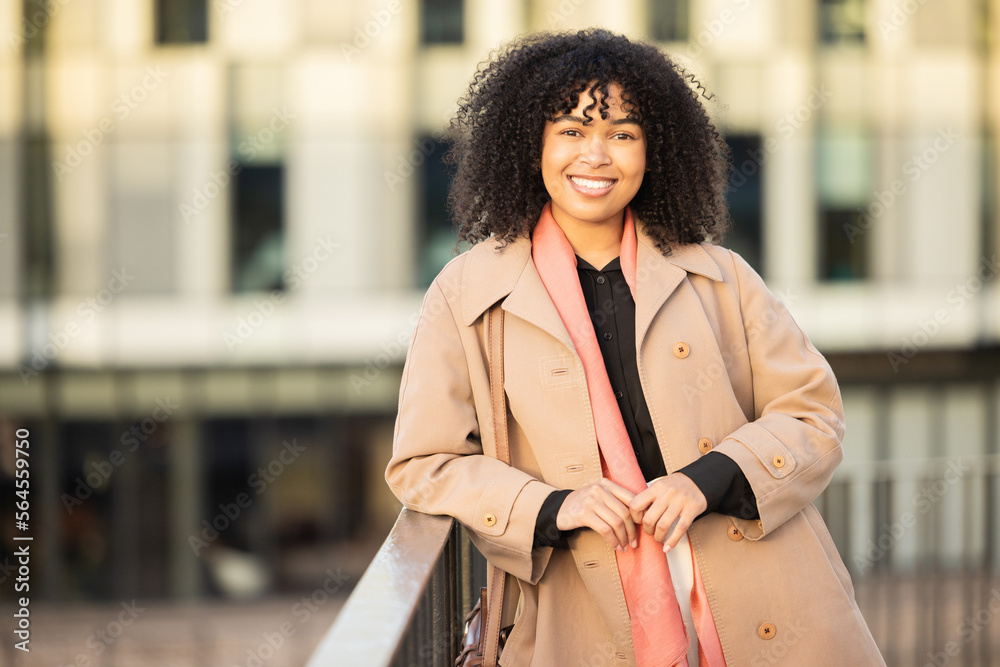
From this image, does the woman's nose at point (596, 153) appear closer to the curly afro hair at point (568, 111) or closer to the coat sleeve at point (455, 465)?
the curly afro hair at point (568, 111)

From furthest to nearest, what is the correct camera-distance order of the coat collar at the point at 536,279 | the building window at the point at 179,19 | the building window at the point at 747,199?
the building window at the point at 747,199, the building window at the point at 179,19, the coat collar at the point at 536,279

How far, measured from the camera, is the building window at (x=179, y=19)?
10992 mm

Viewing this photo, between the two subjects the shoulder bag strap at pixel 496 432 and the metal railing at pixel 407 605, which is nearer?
the metal railing at pixel 407 605

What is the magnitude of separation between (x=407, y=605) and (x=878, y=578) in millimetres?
6717

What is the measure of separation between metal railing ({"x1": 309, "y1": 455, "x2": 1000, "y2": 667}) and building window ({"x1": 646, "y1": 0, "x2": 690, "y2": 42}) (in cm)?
524

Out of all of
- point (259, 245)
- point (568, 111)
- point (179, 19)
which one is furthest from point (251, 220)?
point (568, 111)

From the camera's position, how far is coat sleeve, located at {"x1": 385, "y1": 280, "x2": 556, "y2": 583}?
2145 mm

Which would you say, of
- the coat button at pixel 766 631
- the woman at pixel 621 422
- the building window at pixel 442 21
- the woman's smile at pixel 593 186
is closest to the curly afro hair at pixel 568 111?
the woman at pixel 621 422

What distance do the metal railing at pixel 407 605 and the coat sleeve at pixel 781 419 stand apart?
0.67 m

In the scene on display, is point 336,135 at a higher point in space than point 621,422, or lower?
higher

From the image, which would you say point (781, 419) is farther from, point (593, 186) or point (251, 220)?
point (251, 220)

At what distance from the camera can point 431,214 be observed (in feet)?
37.0

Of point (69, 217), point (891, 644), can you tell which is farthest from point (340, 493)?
point (891, 644)

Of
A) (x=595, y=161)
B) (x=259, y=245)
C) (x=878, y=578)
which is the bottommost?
(x=878, y=578)
